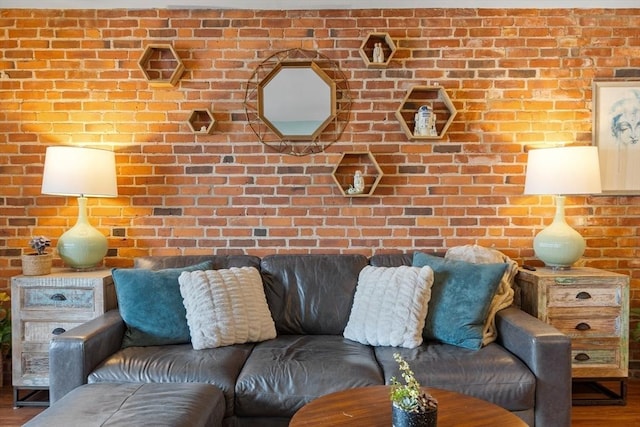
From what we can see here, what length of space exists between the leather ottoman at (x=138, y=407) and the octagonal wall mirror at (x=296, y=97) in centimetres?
168

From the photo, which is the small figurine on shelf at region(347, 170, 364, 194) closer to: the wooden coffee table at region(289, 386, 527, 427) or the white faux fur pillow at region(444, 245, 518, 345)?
the white faux fur pillow at region(444, 245, 518, 345)

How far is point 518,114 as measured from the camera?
3.01m

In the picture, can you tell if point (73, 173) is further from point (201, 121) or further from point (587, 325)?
point (587, 325)

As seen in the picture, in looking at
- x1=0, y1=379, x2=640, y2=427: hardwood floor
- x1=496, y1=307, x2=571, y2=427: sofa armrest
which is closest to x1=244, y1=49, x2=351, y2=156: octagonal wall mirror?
x1=496, y1=307, x2=571, y2=427: sofa armrest

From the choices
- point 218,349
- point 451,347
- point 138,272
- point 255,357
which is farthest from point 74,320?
point 451,347

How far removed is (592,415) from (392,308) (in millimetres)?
1301

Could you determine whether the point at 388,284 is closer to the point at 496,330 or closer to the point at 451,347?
the point at 451,347

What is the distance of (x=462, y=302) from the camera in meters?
2.36

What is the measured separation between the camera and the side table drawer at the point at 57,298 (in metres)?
2.62

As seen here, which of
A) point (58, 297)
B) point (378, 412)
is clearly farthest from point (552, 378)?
point (58, 297)

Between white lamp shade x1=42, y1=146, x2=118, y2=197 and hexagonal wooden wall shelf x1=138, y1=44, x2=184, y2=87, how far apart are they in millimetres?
614

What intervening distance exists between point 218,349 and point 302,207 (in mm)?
1097

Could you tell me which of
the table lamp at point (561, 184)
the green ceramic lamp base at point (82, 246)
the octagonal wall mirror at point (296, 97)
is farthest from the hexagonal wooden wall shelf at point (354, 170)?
the green ceramic lamp base at point (82, 246)

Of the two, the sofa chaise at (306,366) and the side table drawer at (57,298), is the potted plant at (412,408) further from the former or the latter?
the side table drawer at (57,298)
